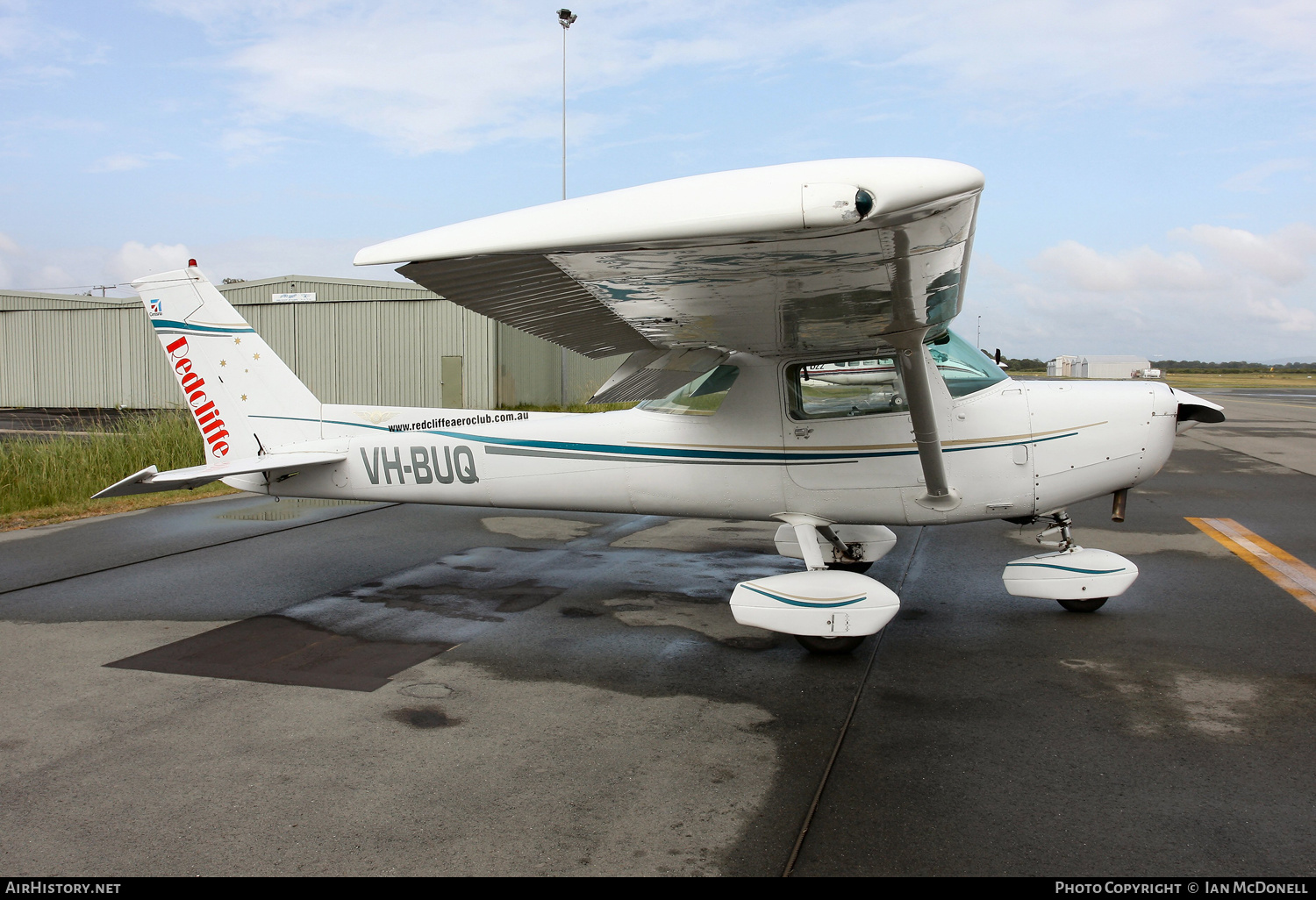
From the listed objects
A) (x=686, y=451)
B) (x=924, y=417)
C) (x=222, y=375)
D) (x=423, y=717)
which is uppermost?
(x=222, y=375)

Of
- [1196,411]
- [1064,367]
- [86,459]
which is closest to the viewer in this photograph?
[1196,411]

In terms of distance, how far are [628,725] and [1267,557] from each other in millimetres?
6429

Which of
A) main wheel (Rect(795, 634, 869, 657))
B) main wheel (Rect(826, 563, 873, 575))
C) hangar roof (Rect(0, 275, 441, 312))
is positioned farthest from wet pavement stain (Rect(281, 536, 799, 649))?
hangar roof (Rect(0, 275, 441, 312))

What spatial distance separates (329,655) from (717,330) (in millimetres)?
2967

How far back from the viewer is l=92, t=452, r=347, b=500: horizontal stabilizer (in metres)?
5.54

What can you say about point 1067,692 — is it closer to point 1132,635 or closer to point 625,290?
point 1132,635

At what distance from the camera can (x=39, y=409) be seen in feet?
93.2

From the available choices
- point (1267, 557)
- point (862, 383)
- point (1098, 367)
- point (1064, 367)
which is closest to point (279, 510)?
point (862, 383)

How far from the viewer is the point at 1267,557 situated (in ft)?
23.6

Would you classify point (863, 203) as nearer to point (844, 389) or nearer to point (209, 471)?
point (844, 389)

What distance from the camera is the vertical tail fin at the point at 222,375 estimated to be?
21.9 feet

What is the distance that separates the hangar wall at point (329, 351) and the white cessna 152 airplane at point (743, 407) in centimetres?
1425

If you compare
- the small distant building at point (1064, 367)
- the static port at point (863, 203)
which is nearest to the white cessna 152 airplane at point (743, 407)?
the static port at point (863, 203)

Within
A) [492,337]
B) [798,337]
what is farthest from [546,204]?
[492,337]
